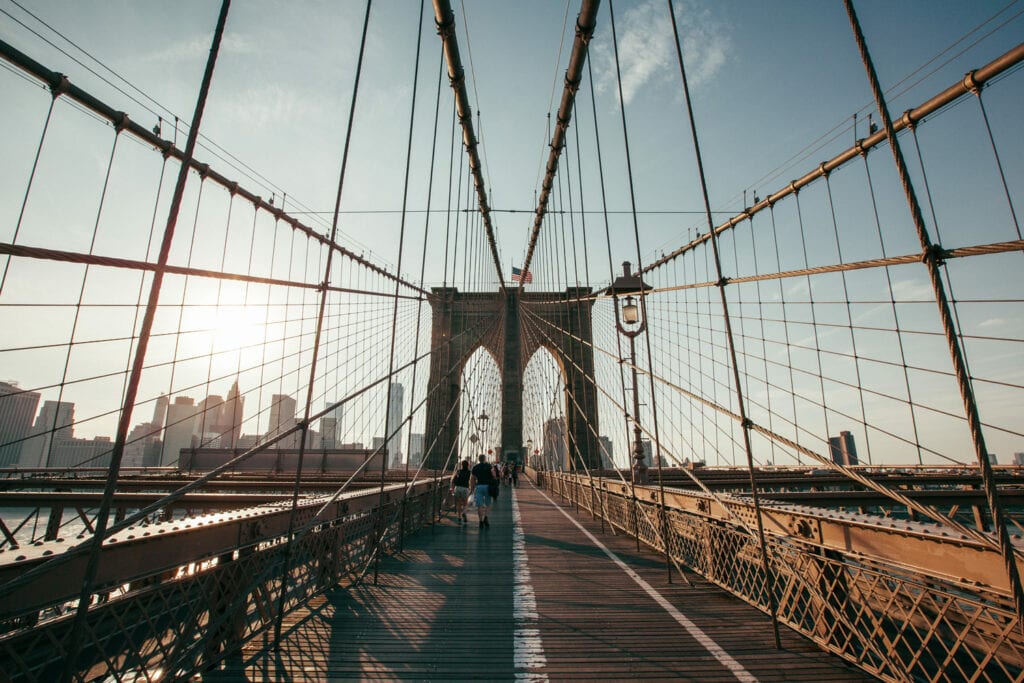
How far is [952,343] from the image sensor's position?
1729mm

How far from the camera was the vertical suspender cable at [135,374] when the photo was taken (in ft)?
4.96

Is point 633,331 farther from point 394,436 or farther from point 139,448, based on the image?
point 139,448

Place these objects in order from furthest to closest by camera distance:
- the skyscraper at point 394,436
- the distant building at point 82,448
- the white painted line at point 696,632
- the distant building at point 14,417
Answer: the distant building at point 14,417 → the distant building at point 82,448 → the skyscraper at point 394,436 → the white painted line at point 696,632

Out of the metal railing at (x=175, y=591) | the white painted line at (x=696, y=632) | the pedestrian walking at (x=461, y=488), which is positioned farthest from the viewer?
the pedestrian walking at (x=461, y=488)

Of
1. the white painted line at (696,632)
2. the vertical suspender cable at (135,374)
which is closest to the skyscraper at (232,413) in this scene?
the vertical suspender cable at (135,374)

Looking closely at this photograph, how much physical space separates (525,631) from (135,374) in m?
2.67

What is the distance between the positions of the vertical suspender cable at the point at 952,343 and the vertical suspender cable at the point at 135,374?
287 cm

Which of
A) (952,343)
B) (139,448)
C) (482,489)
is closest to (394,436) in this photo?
(482,489)

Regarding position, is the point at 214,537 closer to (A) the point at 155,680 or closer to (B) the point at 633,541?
(A) the point at 155,680

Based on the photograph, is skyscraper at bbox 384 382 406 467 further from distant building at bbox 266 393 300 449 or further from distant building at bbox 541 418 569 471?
distant building at bbox 541 418 569 471

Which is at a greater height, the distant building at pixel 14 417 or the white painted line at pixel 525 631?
the distant building at pixel 14 417

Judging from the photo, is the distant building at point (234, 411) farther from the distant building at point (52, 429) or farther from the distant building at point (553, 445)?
the distant building at point (553, 445)

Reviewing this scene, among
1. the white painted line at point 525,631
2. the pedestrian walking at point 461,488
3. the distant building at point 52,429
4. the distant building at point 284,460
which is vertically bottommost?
the white painted line at point 525,631

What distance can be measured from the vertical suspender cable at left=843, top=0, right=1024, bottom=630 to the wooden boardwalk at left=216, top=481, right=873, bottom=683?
1233mm
